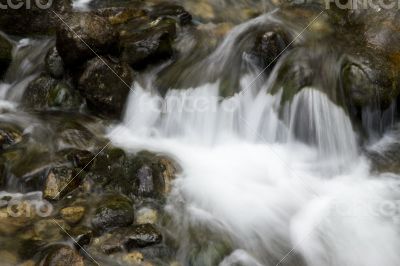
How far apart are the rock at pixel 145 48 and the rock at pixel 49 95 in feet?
3.12

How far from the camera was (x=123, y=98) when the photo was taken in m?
7.13

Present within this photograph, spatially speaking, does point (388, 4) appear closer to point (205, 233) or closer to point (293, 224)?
point (293, 224)

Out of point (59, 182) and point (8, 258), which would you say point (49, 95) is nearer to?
point (59, 182)

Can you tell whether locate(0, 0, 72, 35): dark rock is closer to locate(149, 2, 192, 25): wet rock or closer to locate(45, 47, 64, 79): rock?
locate(45, 47, 64, 79): rock

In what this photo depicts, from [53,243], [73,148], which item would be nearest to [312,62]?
[73,148]

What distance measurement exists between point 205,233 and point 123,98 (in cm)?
270

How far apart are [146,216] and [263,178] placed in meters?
1.69

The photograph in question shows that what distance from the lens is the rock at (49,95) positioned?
7.16 m

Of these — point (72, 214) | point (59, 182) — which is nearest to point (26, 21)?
point (59, 182)

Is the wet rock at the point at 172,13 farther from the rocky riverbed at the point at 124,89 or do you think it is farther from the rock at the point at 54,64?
the rock at the point at 54,64

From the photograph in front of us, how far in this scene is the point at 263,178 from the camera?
20.6 ft

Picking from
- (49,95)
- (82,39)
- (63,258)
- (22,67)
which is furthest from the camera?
(22,67)

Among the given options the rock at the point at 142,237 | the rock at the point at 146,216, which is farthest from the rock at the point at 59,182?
the rock at the point at 142,237

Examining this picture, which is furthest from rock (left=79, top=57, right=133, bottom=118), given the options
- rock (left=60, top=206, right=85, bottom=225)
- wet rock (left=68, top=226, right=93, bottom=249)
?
wet rock (left=68, top=226, right=93, bottom=249)
